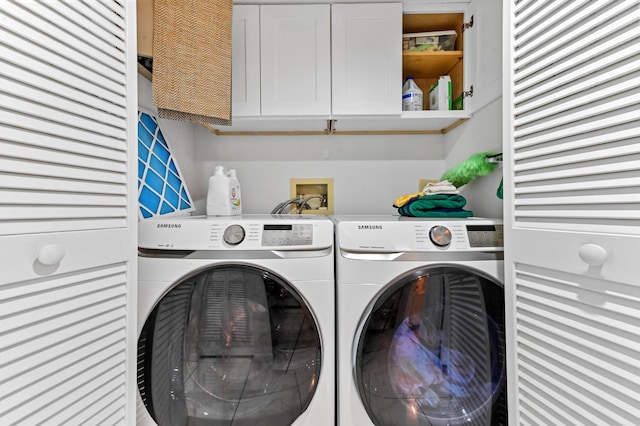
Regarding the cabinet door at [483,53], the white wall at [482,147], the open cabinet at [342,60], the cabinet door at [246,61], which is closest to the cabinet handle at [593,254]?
the white wall at [482,147]

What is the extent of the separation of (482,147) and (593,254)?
1.01 meters

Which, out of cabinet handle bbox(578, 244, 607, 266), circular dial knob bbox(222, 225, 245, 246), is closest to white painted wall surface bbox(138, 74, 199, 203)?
circular dial knob bbox(222, 225, 245, 246)

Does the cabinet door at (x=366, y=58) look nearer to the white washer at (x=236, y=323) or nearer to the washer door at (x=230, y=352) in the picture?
the white washer at (x=236, y=323)

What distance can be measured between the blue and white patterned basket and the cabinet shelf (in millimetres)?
1366

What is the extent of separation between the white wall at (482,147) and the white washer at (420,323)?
45cm

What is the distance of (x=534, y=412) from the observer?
0.87m

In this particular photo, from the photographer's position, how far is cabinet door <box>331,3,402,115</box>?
1.61 m

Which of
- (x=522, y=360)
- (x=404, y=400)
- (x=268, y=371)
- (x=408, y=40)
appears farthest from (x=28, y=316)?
(x=408, y=40)

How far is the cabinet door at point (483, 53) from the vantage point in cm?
141

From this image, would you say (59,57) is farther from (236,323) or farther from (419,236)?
(419,236)

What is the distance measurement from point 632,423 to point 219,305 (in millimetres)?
1124

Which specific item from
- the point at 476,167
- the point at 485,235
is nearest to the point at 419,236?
the point at 485,235

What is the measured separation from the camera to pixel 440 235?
3.61 ft

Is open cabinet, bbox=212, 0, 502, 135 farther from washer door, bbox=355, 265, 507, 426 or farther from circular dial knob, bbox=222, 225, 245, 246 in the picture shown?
washer door, bbox=355, 265, 507, 426
